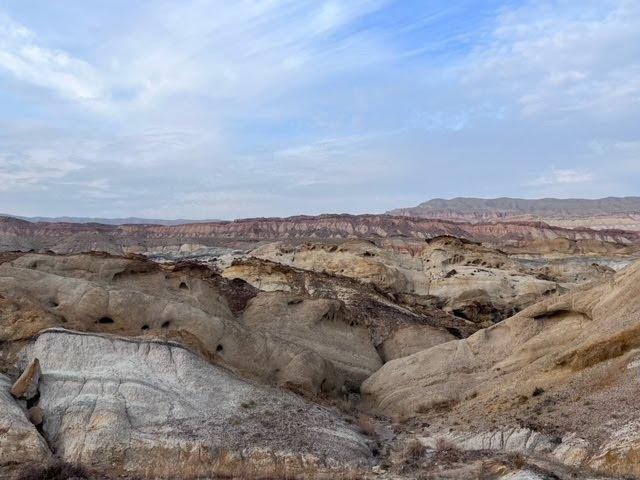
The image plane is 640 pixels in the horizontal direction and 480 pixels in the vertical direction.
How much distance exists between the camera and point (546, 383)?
16.9 metres

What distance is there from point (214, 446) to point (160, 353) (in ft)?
12.3

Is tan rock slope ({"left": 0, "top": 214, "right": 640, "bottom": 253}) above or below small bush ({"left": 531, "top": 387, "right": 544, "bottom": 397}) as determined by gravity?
above

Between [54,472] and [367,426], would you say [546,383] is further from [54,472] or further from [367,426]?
[54,472]

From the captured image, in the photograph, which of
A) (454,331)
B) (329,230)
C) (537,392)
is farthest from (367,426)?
(329,230)

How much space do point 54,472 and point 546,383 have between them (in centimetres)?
1265

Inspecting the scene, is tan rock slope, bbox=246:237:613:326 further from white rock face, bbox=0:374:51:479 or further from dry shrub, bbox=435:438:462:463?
white rock face, bbox=0:374:51:479

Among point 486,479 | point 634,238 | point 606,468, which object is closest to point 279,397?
point 486,479

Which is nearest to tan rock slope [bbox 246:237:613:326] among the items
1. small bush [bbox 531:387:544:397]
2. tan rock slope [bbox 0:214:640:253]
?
small bush [bbox 531:387:544:397]

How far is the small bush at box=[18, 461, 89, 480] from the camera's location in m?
12.6

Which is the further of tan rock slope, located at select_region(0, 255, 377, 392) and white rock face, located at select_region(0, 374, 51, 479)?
tan rock slope, located at select_region(0, 255, 377, 392)

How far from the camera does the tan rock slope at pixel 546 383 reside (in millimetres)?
13656

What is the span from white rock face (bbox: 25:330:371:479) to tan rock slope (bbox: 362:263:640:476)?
3.60m

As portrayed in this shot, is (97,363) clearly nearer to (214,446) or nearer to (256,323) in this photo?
(214,446)

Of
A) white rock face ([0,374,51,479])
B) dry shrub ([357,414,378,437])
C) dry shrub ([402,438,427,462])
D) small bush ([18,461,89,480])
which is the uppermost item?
white rock face ([0,374,51,479])
